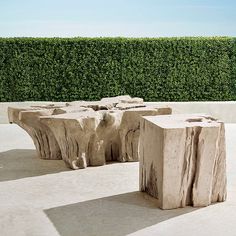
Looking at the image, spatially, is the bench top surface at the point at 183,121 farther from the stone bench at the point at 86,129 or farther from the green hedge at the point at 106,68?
the green hedge at the point at 106,68

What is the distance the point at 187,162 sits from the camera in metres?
4.15

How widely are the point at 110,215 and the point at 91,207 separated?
0.27m

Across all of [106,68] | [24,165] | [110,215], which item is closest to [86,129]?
[24,165]

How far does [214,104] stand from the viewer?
1008 cm

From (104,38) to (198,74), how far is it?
2167 millimetres

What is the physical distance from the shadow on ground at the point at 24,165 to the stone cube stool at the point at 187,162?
5.64 feet

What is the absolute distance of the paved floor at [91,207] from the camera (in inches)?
146

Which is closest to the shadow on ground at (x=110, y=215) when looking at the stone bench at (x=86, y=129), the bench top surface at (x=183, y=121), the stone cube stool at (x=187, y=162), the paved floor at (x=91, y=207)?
the paved floor at (x=91, y=207)

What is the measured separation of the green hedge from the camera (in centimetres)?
1027

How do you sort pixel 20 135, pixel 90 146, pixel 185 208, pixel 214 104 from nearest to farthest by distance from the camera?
pixel 185 208
pixel 90 146
pixel 20 135
pixel 214 104

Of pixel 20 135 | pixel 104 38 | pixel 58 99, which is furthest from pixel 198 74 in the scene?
pixel 20 135

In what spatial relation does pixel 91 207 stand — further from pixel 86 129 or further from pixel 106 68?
pixel 106 68

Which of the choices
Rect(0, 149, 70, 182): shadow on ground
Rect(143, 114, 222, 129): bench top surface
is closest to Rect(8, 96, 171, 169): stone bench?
Rect(0, 149, 70, 182): shadow on ground

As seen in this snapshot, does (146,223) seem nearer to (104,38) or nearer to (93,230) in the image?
(93,230)
